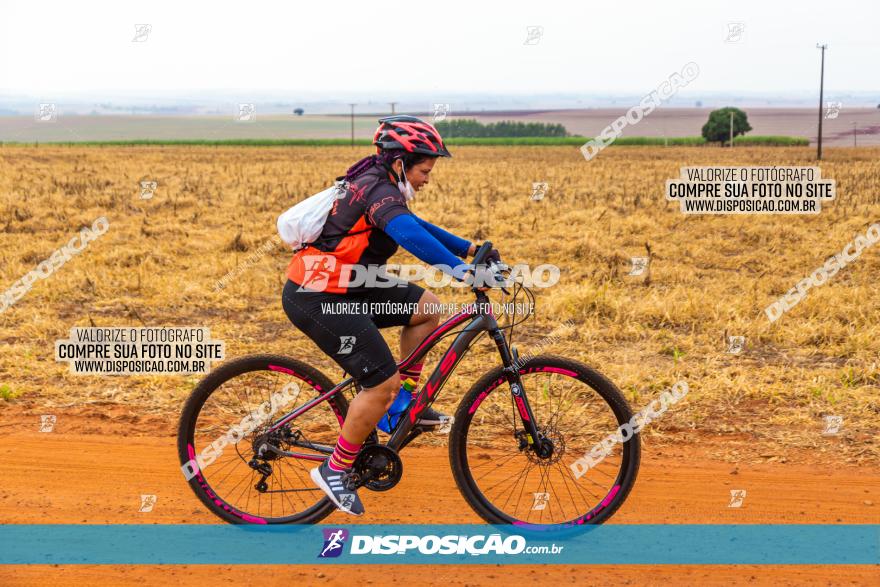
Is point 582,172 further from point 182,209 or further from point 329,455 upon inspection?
point 329,455

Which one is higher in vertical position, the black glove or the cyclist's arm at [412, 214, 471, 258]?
the cyclist's arm at [412, 214, 471, 258]

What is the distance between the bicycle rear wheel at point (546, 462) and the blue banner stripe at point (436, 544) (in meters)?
0.16

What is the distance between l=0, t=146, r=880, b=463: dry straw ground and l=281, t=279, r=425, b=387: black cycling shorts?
2.94 metres

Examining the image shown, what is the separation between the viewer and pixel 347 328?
4.84m

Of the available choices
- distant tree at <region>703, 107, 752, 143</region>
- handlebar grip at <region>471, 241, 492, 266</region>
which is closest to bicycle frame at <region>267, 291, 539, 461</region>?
handlebar grip at <region>471, 241, 492, 266</region>

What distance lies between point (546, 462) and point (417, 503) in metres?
0.92

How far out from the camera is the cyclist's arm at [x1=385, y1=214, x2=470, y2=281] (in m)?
4.53

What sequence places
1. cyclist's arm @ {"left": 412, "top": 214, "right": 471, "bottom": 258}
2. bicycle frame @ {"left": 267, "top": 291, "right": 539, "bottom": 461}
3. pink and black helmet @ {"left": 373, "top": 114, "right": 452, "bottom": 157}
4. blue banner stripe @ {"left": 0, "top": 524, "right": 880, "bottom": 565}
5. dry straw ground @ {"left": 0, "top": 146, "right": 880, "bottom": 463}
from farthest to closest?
dry straw ground @ {"left": 0, "top": 146, "right": 880, "bottom": 463} → cyclist's arm @ {"left": 412, "top": 214, "right": 471, "bottom": 258} → bicycle frame @ {"left": 267, "top": 291, "right": 539, "bottom": 461} → blue banner stripe @ {"left": 0, "top": 524, "right": 880, "bottom": 565} → pink and black helmet @ {"left": 373, "top": 114, "right": 452, "bottom": 157}

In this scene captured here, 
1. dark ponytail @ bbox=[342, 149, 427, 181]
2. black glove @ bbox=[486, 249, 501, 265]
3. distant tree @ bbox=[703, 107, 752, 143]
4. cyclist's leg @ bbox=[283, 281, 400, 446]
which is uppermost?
distant tree @ bbox=[703, 107, 752, 143]

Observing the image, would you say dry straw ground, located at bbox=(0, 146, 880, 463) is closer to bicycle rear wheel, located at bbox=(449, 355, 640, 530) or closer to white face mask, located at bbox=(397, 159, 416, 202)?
bicycle rear wheel, located at bbox=(449, 355, 640, 530)

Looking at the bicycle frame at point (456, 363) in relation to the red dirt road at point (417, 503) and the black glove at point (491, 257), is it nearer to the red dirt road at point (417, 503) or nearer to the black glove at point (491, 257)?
the black glove at point (491, 257)

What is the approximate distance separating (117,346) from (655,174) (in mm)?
28391

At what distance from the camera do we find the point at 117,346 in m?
9.48

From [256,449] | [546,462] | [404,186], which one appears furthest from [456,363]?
[256,449]
